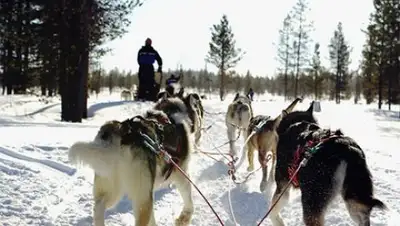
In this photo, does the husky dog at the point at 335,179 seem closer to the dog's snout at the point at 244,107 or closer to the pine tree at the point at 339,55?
the dog's snout at the point at 244,107

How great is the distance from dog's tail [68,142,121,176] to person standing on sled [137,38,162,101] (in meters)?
13.0

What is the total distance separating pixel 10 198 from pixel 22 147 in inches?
73.3

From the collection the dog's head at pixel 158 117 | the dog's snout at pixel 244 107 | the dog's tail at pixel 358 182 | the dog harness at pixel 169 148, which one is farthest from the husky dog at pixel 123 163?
the dog's snout at pixel 244 107

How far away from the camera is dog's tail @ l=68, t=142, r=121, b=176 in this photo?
11.3ft

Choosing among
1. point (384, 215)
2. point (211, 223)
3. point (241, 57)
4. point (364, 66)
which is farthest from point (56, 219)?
point (241, 57)

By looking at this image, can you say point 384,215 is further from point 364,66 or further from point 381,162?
point 364,66

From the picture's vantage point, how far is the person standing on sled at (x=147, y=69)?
1669 cm

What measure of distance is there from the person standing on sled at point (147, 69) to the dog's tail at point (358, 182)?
13353 mm

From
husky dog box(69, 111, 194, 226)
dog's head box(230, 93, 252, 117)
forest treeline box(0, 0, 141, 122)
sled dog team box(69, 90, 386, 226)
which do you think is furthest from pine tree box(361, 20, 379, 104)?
husky dog box(69, 111, 194, 226)

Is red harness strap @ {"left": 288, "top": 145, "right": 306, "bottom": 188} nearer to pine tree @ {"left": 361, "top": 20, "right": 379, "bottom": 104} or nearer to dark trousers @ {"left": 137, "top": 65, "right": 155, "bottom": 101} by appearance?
dark trousers @ {"left": 137, "top": 65, "right": 155, "bottom": 101}

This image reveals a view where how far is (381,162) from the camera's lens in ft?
29.2

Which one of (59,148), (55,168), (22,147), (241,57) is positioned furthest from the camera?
(241,57)

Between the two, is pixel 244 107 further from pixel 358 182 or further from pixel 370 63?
pixel 370 63

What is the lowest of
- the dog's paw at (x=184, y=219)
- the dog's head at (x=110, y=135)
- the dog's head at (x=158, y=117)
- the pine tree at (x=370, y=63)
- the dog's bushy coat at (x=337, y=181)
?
the dog's paw at (x=184, y=219)
